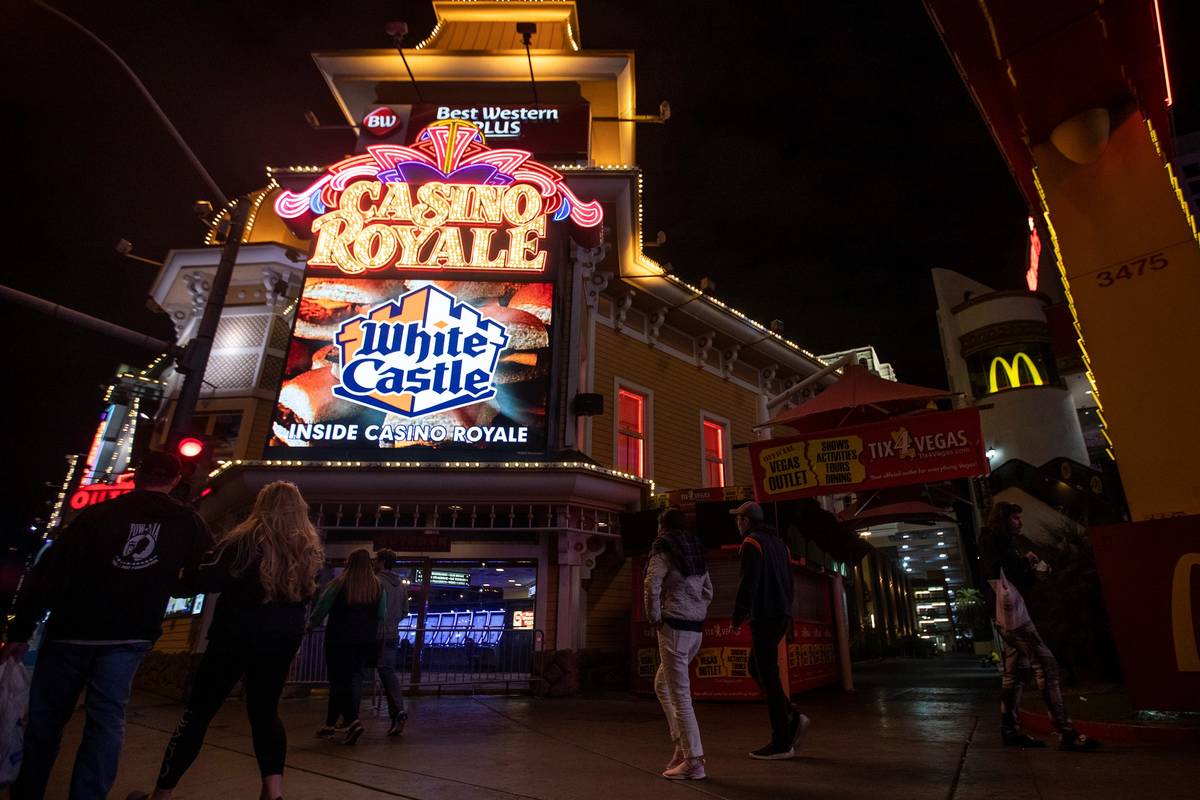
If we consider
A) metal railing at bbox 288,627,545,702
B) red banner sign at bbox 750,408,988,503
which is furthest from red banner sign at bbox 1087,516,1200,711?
metal railing at bbox 288,627,545,702

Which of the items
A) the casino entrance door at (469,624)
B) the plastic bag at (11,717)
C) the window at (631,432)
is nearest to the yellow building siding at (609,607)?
the casino entrance door at (469,624)

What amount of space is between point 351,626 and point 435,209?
1000 cm

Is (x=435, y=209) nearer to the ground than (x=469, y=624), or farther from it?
farther from it

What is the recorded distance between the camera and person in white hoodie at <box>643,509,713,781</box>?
4602 mm

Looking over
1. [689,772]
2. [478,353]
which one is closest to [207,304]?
[478,353]

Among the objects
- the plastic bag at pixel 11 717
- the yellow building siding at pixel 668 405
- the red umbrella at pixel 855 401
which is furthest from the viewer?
the yellow building siding at pixel 668 405

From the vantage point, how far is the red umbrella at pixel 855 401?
1048cm

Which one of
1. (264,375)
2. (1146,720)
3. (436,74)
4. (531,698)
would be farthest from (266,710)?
(436,74)

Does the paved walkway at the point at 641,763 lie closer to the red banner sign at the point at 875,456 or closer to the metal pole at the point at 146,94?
the red banner sign at the point at 875,456

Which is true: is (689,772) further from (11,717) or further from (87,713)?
(11,717)

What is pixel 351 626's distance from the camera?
22.3 ft

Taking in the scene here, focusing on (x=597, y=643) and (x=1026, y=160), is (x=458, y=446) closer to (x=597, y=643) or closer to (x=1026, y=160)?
(x=597, y=643)

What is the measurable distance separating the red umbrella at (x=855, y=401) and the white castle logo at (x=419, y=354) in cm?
555

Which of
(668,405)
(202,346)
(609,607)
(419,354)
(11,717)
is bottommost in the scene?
(11,717)
